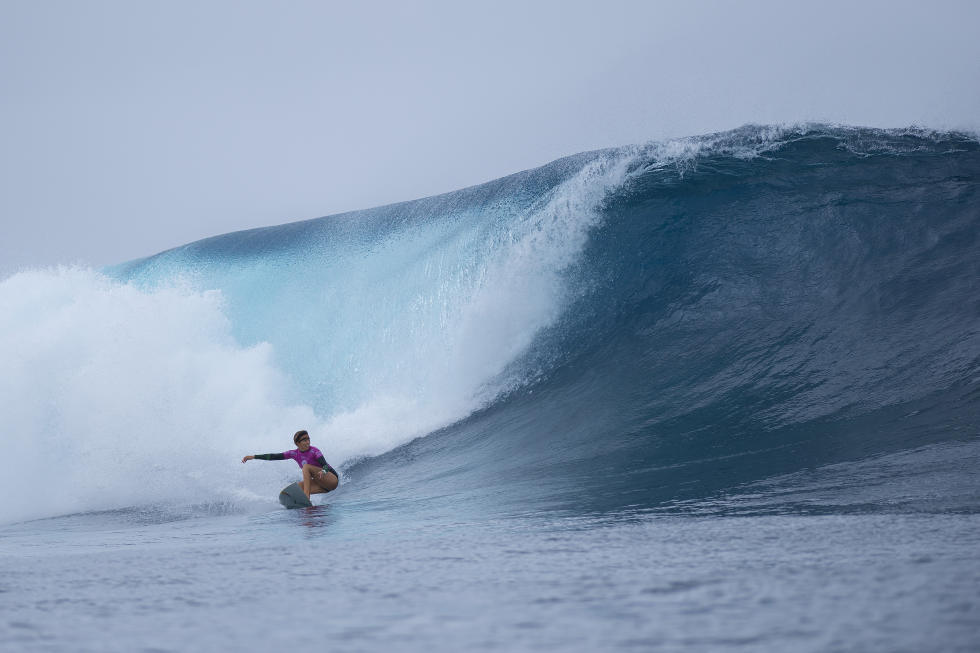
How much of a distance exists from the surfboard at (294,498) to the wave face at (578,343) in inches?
26.1

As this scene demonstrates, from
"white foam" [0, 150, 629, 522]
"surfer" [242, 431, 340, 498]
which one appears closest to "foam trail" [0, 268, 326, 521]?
"white foam" [0, 150, 629, 522]

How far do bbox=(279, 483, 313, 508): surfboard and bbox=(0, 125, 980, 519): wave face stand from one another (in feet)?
2.17

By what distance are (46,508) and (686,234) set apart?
7.71m

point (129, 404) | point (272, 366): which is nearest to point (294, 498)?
point (129, 404)

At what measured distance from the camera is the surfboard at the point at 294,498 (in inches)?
268

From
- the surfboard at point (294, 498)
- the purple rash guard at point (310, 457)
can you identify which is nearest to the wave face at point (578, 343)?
the purple rash guard at point (310, 457)

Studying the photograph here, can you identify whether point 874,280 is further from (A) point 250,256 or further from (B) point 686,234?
(A) point 250,256

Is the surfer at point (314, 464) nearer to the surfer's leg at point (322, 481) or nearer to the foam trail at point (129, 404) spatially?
the surfer's leg at point (322, 481)

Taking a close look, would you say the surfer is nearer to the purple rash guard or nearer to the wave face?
the purple rash guard

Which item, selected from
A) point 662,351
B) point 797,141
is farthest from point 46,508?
point 797,141

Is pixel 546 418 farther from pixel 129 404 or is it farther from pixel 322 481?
pixel 129 404

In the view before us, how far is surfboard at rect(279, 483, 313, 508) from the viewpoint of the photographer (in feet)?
22.3

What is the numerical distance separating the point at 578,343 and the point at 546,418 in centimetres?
152

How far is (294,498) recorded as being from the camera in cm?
683
